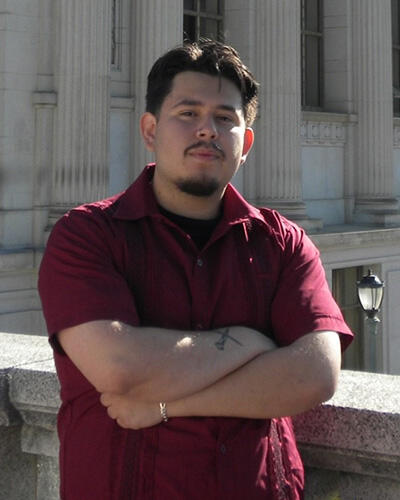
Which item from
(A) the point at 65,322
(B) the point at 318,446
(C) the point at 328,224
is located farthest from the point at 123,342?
(C) the point at 328,224

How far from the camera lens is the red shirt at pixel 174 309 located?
2.57 metres

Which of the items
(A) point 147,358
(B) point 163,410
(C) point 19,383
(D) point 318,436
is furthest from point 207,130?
(C) point 19,383

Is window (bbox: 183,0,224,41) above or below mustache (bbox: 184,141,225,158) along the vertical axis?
above

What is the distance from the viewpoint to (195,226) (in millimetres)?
2941

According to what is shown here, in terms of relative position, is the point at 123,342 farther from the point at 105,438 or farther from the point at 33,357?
the point at 33,357

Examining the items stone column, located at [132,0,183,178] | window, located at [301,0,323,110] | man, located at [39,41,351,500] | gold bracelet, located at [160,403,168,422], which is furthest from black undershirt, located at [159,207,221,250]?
window, located at [301,0,323,110]

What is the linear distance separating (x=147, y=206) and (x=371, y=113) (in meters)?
18.4

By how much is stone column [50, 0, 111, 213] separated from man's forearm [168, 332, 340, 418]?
37.7 ft

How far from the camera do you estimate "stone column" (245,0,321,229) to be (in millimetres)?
17938

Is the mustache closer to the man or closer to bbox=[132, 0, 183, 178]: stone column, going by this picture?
the man

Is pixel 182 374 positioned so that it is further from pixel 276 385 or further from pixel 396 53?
pixel 396 53

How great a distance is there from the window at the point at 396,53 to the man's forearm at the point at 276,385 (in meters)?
21.1

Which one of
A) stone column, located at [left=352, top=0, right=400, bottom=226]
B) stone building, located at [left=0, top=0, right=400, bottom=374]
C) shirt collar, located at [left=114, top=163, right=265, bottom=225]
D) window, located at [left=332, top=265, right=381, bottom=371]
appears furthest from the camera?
stone column, located at [left=352, top=0, right=400, bottom=226]

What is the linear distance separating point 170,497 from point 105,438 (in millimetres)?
256
